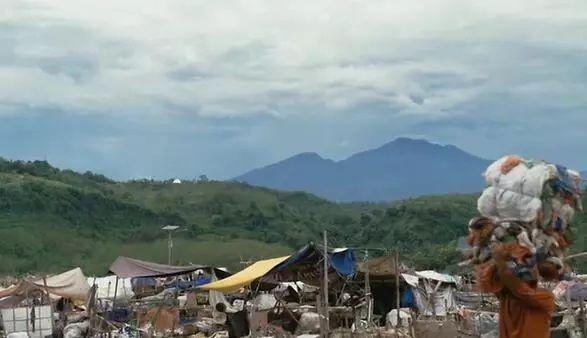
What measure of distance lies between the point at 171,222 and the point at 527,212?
72.8m

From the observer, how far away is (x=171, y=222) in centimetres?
7700

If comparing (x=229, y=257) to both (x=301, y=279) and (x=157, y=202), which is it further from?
(x=301, y=279)

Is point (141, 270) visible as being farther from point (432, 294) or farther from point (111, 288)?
point (111, 288)

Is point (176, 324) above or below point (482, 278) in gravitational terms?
below

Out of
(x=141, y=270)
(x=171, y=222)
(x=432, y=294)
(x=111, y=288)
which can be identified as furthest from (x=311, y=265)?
(x=171, y=222)

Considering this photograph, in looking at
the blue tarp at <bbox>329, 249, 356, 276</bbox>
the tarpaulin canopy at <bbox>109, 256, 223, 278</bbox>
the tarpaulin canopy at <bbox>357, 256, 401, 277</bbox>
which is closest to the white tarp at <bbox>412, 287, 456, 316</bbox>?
the tarpaulin canopy at <bbox>357, 256, 401, 277</bbox>

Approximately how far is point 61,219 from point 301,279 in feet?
179

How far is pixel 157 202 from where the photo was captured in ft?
290

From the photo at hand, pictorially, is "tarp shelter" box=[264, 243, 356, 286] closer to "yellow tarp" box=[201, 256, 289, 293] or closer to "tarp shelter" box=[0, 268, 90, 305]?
"yellow tarp" box=[201, 256, 289, 293]

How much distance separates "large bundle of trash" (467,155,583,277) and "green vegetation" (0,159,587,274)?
→ 127 ft

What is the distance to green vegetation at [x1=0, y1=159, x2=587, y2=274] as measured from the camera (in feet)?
195

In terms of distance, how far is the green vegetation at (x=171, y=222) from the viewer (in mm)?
59322

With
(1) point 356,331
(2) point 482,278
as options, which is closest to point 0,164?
(1) point 356,331

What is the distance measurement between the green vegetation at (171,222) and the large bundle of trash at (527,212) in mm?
38768
